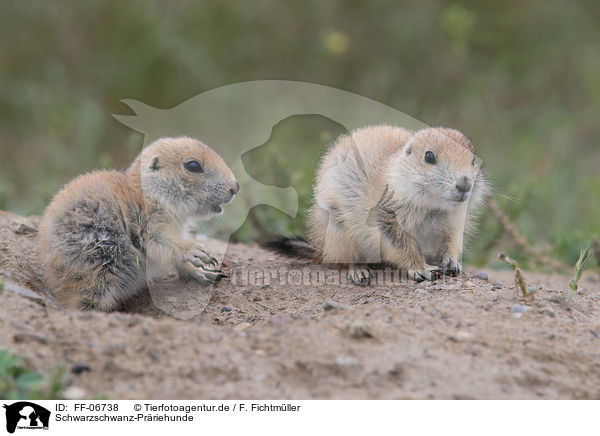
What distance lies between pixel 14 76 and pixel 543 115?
7361 millimetres

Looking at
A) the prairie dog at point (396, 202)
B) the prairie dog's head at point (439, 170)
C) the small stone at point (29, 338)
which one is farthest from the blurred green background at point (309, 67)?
the small stone at point (29, 338)

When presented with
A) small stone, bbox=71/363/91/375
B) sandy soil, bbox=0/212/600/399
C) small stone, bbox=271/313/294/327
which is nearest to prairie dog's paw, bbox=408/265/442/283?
sandy soil, bbox=0/212/600/399

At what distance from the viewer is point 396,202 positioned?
4961 millimetres

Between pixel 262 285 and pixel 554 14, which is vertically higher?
pixel 554 14

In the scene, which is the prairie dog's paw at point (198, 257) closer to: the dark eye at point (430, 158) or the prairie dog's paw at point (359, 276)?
the prairie dog's paw at point (359, 276)

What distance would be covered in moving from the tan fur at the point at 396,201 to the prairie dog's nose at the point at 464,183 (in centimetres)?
2

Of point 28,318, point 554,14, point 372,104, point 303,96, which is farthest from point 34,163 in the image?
point 554,14

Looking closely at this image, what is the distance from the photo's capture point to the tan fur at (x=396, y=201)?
15.8ft

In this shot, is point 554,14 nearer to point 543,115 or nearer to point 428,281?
point 543,115

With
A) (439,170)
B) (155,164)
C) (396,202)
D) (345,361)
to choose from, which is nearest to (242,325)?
(345,361)

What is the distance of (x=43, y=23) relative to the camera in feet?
30.9

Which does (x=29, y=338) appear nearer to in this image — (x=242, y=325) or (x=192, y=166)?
(x=242, y=325)

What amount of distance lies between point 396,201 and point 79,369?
8.64 feet

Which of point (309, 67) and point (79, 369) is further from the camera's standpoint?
point (309, 67)
